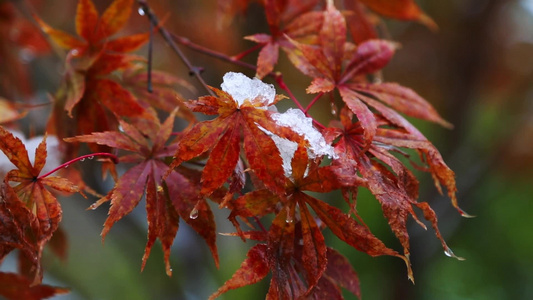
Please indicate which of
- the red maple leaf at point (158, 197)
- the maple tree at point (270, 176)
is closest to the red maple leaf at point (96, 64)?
the maple tree at point (270, 176)

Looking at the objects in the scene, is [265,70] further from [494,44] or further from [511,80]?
[511,80]

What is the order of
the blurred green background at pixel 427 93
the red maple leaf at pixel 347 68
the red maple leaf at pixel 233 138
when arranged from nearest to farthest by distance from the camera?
the red maple leaf at pixel 233 138
the red maple leaf at pixel 347 68
the blurred green background at pixel 427 93

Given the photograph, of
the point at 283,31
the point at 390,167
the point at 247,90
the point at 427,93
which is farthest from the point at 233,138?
the point at 427,93

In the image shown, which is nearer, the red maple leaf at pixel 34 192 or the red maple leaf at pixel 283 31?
the red maple leaf at pixel 34 192

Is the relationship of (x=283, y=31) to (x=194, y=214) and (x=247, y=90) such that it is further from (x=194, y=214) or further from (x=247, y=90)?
(x=194, y=214)

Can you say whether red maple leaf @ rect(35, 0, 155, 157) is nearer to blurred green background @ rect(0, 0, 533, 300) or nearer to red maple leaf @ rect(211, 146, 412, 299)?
red maple leaf @ rect(211, 146, 412, 299)

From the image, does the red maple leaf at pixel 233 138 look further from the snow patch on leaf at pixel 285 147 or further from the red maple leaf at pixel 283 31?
the red maple leaf at pixel 283 31

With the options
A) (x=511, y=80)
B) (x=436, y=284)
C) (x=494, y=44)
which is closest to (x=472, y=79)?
(x=494, y=44)

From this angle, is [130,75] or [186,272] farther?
[186,272]
